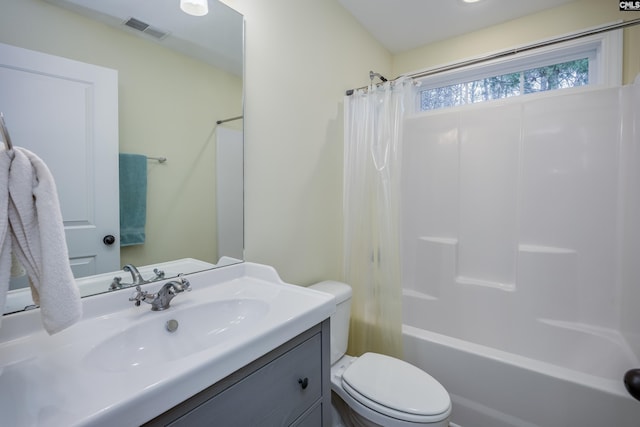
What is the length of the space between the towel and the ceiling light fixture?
87cm

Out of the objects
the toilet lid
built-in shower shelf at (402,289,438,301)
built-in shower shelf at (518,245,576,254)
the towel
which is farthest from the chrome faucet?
built-in shower shelf at (518,245,576,254)

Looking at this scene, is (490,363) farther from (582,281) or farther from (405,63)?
(405,63)

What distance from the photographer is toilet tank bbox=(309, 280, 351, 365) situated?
146cm

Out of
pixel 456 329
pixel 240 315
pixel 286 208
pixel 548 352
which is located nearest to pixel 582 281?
pixel 548 352

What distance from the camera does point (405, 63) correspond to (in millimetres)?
2512

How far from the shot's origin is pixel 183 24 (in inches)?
44.0

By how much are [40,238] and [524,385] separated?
70.0 inches

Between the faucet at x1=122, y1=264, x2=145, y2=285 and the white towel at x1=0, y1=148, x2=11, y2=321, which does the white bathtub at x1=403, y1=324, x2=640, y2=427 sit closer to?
the faucet at x1=122, y1=264, x2=145, y2=285

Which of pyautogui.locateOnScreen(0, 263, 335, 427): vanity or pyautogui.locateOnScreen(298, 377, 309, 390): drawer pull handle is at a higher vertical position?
pyautogui.locateOnScreen(0, 263, 335, 427): vanity

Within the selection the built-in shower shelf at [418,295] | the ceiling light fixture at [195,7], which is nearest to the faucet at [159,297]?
the ceiling light fixture at [195,7]

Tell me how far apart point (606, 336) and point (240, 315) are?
1998 millimetres

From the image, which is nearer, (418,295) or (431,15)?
(431,15)

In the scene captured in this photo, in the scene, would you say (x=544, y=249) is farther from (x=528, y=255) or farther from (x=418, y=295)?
(x=418, y=295)

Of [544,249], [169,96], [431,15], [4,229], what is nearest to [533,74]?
[431,15]
